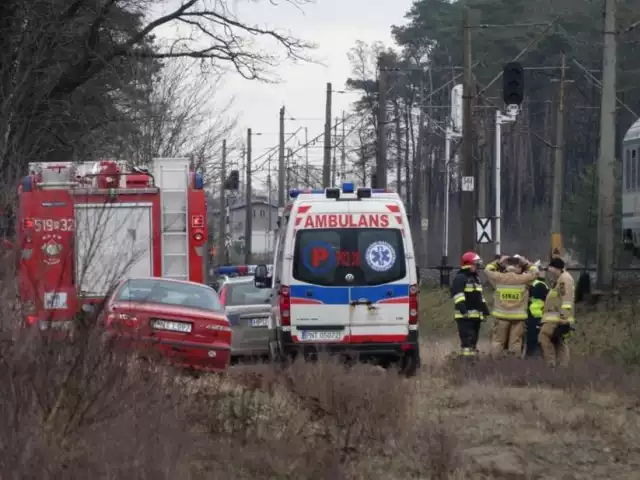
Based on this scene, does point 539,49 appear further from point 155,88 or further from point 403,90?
point 155,88

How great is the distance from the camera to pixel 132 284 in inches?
603

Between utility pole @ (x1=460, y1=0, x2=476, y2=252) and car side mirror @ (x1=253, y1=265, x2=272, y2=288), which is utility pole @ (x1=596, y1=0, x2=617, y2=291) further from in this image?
car side mirror @ (x1=253, y1=265, x2=272, y2=288)

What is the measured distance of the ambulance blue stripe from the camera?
15.9 m

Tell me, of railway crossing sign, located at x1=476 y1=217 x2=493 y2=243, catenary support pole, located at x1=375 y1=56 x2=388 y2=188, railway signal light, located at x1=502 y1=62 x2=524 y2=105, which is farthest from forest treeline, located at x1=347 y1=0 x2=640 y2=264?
railway signal light, located at x1=502 y1=62 x2=524 y2=105

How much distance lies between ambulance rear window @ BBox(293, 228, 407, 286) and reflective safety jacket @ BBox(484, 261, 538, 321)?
70.8 inches

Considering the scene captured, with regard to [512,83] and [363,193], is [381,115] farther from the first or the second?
[363,193]

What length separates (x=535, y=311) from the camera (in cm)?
1764

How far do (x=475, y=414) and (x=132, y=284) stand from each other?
4.86 m

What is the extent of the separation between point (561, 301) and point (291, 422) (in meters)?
7.33

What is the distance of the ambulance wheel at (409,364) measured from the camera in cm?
1608

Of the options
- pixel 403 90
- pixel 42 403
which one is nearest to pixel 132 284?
pixel 42 403

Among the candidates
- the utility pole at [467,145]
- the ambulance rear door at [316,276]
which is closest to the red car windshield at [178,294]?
the ambulance rear door at [316,276]

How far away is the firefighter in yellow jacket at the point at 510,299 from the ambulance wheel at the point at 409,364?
125 centimetres

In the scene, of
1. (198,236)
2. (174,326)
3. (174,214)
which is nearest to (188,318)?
(174,326)
